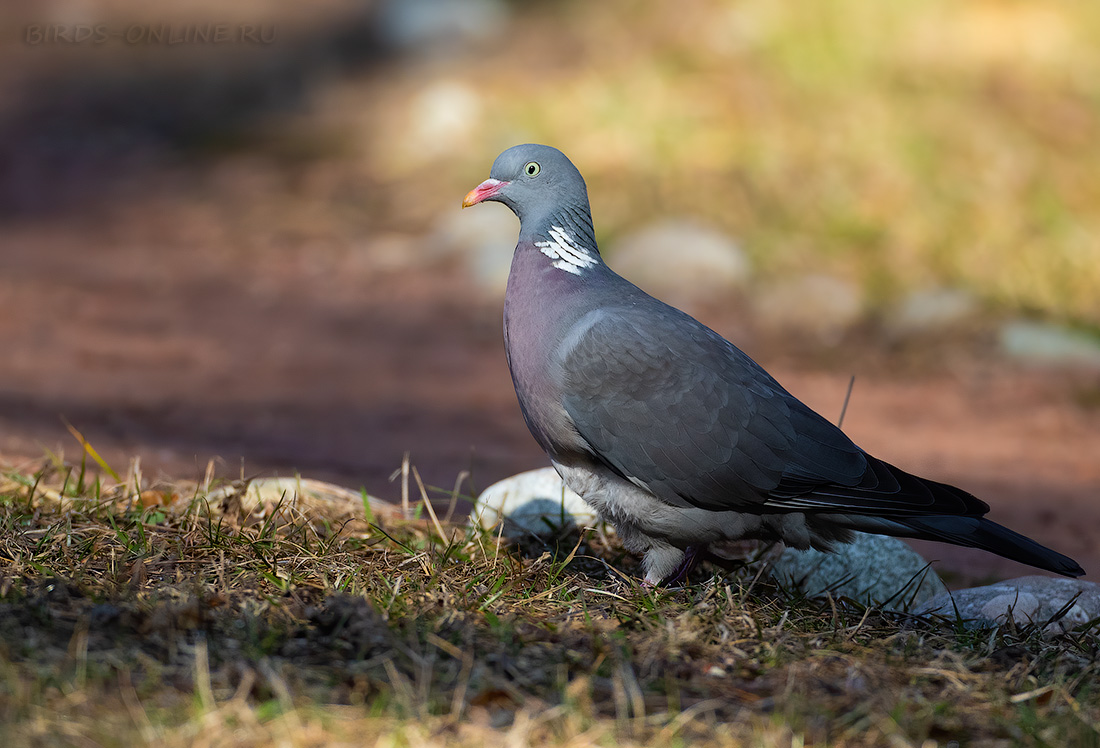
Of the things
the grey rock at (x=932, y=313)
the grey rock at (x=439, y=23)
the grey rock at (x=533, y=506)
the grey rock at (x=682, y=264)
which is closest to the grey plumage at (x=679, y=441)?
the grey rock at (x=533, y=506)

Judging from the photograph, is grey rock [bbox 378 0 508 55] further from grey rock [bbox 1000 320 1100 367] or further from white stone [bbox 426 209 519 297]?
grey rock [bbox 1000 320 1100 367]

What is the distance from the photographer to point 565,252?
3271 millimetres

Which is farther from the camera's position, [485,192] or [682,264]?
[682,264]

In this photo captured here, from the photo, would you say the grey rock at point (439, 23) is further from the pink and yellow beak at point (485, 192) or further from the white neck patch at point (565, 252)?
the white neck patch at point (565, 252)

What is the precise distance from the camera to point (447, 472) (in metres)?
4.87

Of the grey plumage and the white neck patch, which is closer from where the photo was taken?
the grey plumage

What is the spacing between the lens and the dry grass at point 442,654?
6.86 feet

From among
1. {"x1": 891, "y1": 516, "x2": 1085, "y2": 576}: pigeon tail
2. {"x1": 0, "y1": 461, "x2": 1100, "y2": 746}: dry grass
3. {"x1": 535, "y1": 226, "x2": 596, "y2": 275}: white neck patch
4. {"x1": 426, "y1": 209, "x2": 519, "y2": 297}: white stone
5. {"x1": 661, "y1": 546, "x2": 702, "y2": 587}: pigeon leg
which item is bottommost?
{"x1": 0, "y1": 461, "x2": 1100, "y2": 746}: dry grass

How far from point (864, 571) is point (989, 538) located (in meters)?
→ 0.63

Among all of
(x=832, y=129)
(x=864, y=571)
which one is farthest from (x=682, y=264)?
(x=864, y=571)

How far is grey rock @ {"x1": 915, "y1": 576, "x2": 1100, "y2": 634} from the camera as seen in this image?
3.16 meters

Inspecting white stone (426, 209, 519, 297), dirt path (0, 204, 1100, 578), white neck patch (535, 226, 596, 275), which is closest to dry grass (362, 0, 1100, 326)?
white stone (426, 209, 519, 297)

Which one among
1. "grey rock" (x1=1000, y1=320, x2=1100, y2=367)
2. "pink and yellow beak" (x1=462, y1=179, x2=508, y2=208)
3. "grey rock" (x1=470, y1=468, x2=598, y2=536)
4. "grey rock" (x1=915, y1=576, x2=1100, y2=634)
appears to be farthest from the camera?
"grey rock" (x1=1000, y1=320, x2=1100, y2=367)

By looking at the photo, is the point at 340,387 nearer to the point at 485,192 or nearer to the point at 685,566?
the point at 485,192
